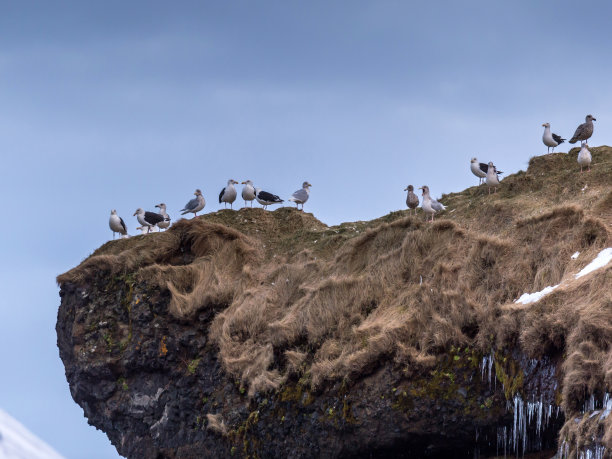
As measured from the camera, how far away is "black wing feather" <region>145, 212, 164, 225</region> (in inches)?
1251

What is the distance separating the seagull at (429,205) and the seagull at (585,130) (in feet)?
18.7

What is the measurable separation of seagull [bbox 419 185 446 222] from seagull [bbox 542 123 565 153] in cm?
521

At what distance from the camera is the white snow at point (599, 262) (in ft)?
62.3

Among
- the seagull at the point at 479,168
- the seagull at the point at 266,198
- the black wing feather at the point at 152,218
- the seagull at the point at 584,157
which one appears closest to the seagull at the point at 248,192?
the seagull at the point at 266,198

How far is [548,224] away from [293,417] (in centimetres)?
844

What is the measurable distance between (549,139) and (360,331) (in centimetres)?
1258

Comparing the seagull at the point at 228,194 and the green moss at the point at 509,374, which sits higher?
the seagull at the point at 228,194

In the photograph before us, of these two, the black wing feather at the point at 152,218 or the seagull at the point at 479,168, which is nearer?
the seagull at the point at 479,168

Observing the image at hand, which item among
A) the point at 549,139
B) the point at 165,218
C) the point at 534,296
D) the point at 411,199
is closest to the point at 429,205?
the point at 411,199

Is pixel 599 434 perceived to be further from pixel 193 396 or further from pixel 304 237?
pixel 304 237

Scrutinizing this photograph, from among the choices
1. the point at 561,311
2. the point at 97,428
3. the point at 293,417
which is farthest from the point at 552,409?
the point at 97,428

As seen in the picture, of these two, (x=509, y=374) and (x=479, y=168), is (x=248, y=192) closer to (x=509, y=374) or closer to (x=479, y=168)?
(x=479, y=168)

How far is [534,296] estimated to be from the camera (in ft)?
63.5

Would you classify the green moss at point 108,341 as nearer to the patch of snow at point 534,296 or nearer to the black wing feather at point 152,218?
the black wing feather at point 152,218
